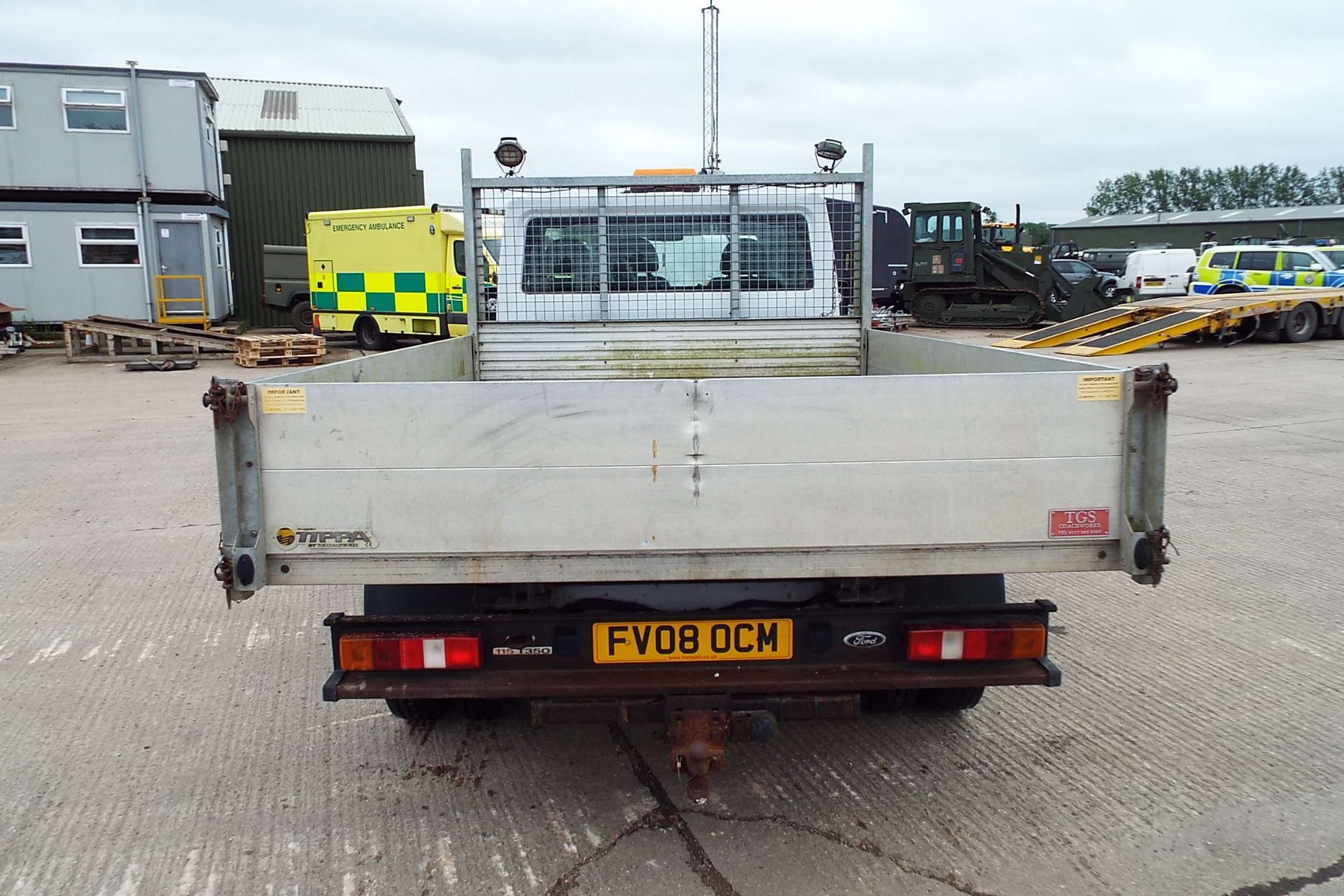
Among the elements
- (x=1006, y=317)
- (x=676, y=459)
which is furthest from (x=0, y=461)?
(x=1006, y=317)

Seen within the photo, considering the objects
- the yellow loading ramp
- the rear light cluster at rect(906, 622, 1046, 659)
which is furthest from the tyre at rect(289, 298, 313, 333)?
the rear light cluster at rect(906, 622, 1046, 659)

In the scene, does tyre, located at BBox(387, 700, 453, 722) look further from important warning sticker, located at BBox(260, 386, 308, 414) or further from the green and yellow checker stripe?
the green and yellow checker stripe

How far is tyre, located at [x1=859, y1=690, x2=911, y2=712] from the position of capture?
3479 mm

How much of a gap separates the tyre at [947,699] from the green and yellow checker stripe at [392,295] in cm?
1404

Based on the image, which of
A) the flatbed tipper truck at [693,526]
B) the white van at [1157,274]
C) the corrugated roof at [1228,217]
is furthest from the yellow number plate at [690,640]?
the corrugated roof at [1228,217]

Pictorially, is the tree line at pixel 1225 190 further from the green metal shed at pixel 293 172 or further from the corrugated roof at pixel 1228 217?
the green metal shed at pixel 293 172

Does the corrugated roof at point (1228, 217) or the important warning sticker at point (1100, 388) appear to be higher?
the corrugated roof at point (1228, 217)

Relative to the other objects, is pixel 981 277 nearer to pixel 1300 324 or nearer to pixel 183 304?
pixel 1300 324

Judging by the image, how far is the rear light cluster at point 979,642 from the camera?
2693 millimetres

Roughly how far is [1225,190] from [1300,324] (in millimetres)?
73183

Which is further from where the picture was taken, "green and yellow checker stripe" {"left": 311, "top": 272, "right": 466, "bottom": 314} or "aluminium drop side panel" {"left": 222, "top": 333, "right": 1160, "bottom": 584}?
"green and yellow checker stripe" {"left": 311, "top": 272, "right": 466, "bottom": 314}

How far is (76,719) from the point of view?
3.59 metres

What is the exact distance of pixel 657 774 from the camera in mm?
3230

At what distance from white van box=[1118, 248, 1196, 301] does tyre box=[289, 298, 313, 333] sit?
21474mm
